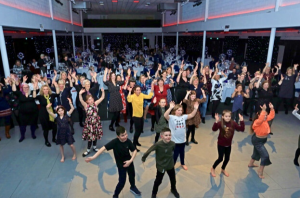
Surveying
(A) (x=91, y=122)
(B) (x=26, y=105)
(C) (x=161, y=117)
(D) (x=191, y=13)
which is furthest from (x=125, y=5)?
(C) (x=161, y=117)

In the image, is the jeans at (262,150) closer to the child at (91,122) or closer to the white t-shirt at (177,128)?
the white t-shirt at (177,128)

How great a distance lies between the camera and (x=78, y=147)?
4754 millimetres

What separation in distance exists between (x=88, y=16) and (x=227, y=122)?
82.2 ft

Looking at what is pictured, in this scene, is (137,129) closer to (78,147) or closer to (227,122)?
(78,147)

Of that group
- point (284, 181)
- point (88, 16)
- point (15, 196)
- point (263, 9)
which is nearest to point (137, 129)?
point (15, 196)

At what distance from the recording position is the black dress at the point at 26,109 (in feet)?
15.4

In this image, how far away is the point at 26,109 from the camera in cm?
476

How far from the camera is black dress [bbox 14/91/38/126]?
470 cm

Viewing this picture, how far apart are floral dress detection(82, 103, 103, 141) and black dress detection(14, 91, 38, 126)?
1562mm

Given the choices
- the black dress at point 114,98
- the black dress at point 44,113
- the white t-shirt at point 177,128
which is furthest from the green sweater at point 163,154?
the black dress at point 44,113

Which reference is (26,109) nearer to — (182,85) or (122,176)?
(122,176)

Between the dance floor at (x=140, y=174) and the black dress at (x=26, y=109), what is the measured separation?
1.79 feet

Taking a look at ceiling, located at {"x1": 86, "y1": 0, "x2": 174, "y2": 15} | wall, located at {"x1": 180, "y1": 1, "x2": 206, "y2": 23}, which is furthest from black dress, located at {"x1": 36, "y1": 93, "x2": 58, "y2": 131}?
ceiling, located at {"x1": 86, "y1": 0, "x2": 174, "y2": 15}

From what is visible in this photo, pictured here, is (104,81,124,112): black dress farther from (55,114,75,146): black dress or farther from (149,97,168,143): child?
(55,114,75,146): black dress
